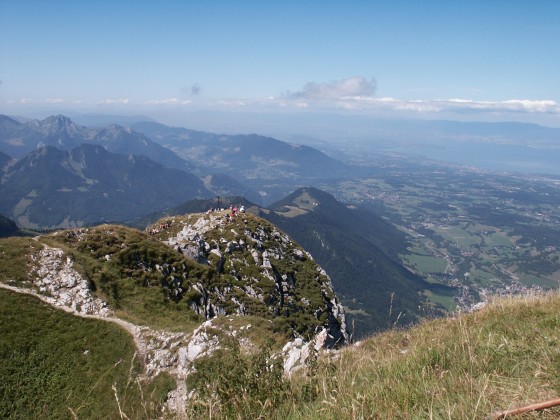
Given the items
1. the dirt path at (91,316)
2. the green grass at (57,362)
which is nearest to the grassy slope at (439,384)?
the green grass at (57,362)

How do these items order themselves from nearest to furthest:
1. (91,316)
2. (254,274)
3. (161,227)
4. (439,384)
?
1. (439,384)
2. (91,316)
3. (254,274)
4. (161,227)

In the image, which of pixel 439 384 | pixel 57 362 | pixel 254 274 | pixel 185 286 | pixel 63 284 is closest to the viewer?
pixel 439 384

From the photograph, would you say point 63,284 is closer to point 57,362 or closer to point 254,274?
point 57,362

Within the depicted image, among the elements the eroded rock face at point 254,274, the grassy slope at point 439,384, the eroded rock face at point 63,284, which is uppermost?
the grassy slope at point 439,384

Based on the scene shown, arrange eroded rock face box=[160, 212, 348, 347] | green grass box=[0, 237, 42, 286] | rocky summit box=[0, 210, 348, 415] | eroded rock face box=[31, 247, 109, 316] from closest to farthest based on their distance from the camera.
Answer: rocky summit box=[0, 210, 348, 415], eroded rock face box=[31, 247, 109, 316], green grass box=[0, 237, 42, 286], eroded rock face box=[160, 212, 348, 347]

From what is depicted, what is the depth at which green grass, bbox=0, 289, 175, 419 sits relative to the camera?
20.0 meters

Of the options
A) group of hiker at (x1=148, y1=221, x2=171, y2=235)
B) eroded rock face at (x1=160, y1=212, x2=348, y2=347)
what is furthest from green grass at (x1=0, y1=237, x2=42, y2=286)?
group of hiker at (x1=148, y1=221, x2=171, y2=235)

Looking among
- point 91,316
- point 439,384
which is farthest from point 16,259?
point 439,384

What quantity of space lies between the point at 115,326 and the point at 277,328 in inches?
540

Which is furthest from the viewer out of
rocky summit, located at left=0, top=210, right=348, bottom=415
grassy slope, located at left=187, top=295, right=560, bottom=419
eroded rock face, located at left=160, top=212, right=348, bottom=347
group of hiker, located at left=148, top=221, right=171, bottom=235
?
group of hiker, located at left=148, top=221, right=171, bottom=235

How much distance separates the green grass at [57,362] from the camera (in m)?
20.0

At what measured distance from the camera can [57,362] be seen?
23328mm

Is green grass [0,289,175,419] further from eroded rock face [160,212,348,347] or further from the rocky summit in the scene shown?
eroded rock face [160,212,348,347]

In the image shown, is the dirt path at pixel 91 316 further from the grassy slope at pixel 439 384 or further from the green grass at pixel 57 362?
the grassy slope at pixel 439 384
